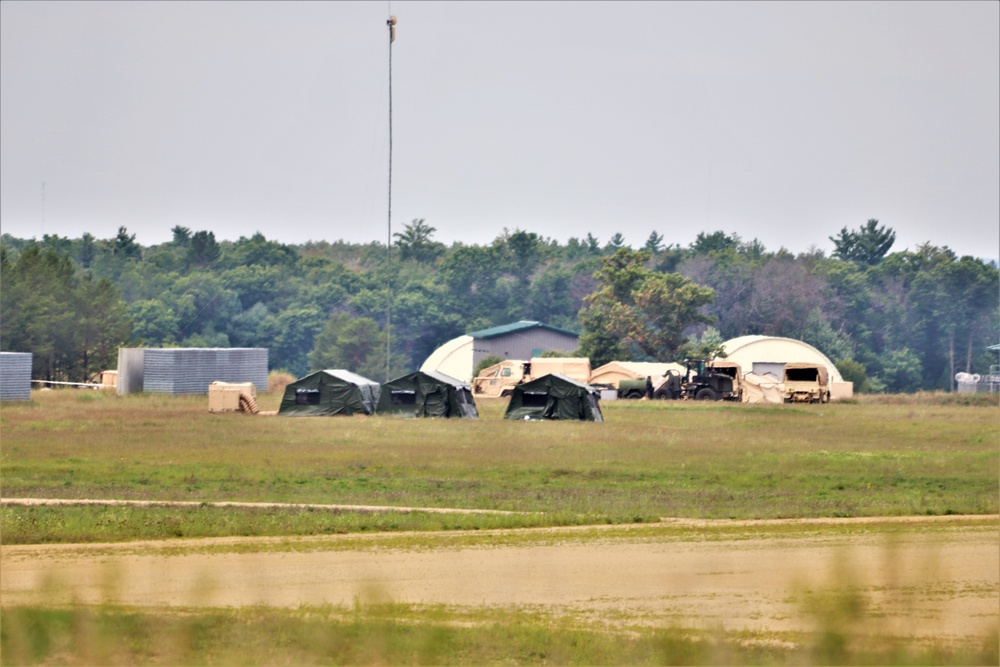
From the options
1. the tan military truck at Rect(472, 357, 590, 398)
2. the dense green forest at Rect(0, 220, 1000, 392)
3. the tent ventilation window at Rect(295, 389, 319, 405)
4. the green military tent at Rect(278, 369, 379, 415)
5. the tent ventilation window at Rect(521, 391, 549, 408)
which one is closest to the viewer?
the tent ventilation window at Rect(521, 391, 549, 408)

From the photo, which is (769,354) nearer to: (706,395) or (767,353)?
(767,353)

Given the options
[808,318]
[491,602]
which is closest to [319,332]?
[808,318]

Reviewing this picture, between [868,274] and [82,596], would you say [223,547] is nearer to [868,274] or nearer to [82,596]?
[82,596]

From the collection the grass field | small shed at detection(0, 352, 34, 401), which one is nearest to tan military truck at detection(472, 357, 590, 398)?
the grass field

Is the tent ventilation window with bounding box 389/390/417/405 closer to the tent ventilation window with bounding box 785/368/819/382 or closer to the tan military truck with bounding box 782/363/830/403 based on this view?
the tan military truck with bounding box 782/363/830/403

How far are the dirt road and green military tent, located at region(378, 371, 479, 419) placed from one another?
25823mm

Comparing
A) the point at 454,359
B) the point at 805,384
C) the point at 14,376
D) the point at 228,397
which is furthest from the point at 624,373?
the point at 14,376

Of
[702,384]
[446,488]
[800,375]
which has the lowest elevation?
[446,488]

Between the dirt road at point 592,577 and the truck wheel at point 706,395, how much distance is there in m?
42.4

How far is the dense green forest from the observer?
7006 cm

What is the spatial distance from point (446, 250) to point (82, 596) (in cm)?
12171

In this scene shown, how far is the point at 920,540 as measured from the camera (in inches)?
761

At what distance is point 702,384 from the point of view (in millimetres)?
62906

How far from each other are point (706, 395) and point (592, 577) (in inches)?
1848
